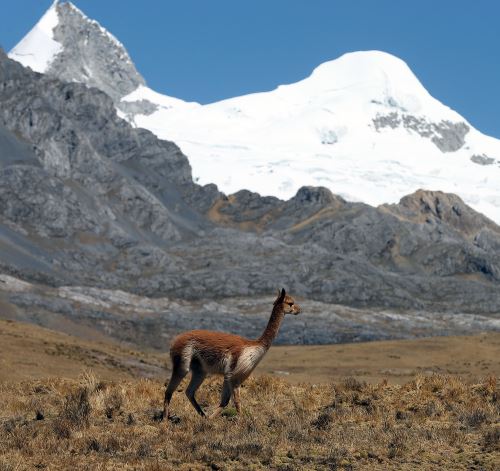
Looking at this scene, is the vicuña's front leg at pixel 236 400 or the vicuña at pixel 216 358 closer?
the vicuña at pixel 216 358

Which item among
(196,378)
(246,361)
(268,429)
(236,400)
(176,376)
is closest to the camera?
(268,429)

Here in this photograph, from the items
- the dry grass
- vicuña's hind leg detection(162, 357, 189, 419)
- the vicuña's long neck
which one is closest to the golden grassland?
→ the dry grass

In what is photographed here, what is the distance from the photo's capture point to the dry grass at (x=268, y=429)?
41.8 feet

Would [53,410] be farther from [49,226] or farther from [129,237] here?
[129,237]

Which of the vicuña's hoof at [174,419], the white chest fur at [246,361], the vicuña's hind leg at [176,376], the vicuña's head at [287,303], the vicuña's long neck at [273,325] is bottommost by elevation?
the vicuña's hoof at [174,419]

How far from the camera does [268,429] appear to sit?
15.5 metres

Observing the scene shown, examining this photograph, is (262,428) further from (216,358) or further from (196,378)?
(196,378)

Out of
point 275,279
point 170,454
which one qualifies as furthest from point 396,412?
point 275,279

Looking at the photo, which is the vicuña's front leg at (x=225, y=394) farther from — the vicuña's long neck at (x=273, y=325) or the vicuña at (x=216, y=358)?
the vicuña's long neck at (x=273, y=325)

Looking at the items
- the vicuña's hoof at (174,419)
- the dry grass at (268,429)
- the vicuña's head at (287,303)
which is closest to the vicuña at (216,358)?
the vicuña's hoof at (174,419)

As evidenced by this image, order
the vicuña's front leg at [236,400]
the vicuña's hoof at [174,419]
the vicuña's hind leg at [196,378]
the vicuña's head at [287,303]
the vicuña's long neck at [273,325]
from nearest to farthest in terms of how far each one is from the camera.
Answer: the vicuña's hoof at [174,419] → the vicuña's front leg at [236,400] → the vicuña's hind leg at [196,378] → the vicuña's long neck at [273,325] → the vicuña's head at [287,303]

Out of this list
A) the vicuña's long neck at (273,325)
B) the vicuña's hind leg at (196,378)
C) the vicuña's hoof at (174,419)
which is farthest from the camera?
the vicuña's long neck at (273,325)

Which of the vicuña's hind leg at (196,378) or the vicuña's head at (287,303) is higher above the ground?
the vicuña's head at (287,303)

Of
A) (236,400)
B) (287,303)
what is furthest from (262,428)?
(287,303)
